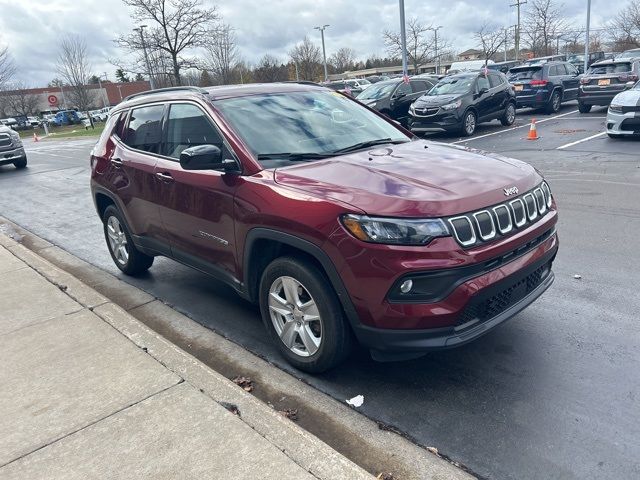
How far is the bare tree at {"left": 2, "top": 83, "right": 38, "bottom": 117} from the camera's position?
208 ft

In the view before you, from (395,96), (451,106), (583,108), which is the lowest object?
(583,108)

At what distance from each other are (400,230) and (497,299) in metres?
0.77

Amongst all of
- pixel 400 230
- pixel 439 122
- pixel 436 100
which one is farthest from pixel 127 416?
pixel 436 100

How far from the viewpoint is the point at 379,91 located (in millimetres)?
17375

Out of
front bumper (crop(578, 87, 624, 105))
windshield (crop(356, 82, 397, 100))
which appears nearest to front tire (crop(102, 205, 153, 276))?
windshield (crop(356, 82, 397, 100))

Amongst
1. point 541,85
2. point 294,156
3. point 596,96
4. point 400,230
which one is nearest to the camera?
point 400,230

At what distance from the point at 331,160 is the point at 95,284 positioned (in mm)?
3349

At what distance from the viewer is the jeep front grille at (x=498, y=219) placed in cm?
293

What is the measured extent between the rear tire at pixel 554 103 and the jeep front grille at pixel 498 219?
682 inches

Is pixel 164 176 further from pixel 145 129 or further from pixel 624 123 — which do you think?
pixel 624 123

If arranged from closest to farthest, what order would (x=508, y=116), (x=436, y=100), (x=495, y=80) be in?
(x=436, y=100)
(x=495, y=80)
(x=508, y=116)

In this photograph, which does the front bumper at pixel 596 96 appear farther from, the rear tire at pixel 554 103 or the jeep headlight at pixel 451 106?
the jeep headlight at pixel 451 106

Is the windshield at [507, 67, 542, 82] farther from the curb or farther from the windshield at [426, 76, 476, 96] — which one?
the curb

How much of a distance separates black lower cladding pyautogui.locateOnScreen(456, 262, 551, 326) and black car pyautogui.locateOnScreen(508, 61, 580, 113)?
17.2 meters
